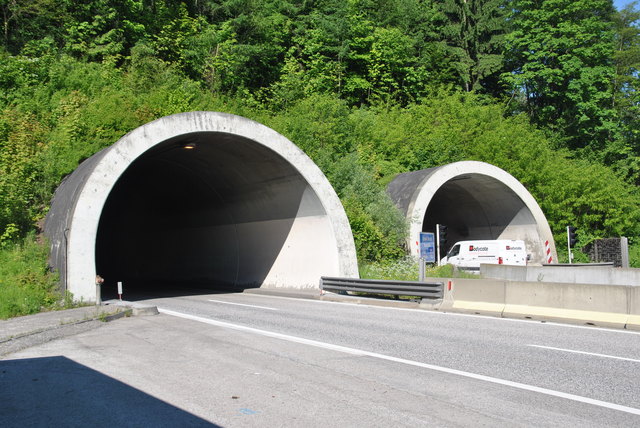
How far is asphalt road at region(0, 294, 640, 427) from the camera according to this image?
5.45 m

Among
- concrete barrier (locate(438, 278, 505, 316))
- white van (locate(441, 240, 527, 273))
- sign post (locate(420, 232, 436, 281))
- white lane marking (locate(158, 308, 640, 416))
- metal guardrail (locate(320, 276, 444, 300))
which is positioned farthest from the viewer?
white van (locate(441, 240, 527, 273))

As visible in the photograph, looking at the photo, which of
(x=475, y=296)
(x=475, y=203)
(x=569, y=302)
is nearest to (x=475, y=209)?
(x=475, y=203)

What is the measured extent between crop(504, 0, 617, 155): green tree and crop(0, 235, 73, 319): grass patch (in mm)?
41204

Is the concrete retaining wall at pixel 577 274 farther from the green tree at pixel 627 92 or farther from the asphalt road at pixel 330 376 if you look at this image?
the green tree at pixel 627 92

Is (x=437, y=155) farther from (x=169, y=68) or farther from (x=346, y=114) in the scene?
(x=169, y=68)

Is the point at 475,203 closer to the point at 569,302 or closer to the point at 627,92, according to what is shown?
the point at 569,302

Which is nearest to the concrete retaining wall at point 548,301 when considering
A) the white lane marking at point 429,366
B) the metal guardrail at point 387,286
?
the metal guardrail at point 387,286

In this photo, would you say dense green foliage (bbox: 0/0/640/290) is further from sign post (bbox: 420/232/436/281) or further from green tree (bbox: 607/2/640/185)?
sign post (bbox: 420/232/436/281)

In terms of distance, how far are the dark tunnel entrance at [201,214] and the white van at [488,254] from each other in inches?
407

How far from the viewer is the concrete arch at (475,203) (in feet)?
84.1

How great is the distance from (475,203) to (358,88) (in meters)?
20.1

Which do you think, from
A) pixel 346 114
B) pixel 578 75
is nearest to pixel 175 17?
pixel 346 114

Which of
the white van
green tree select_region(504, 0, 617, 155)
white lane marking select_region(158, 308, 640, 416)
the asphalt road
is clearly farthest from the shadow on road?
green tree select_region(504, 0, 617, 155)

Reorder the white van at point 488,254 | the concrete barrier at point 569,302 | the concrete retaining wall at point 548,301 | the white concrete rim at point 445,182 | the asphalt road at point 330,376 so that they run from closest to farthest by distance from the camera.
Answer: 1. the asphalt road at point 330,376
2. the concrete retaining wall at point 548,301
3. the concrete barrier at point 569,302
4. the white concrete rim at point 445,182
5. the white van at point 488,254
